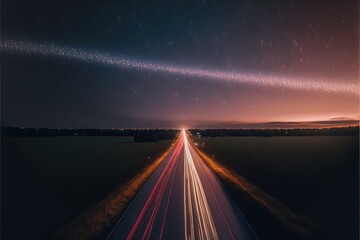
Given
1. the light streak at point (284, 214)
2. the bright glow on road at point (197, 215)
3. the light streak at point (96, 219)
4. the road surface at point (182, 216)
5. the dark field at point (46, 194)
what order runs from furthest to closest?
the dark field at point (46, 194)
the light streak at point (284, 214)
the light streak at point (96, 219)
the road surface at point (182, 216)
the bright glow on road at point (197, 215)

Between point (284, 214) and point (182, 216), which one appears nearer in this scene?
point (182, 216)

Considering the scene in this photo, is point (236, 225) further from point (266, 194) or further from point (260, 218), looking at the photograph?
point (266, 194)

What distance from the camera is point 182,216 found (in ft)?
47.0

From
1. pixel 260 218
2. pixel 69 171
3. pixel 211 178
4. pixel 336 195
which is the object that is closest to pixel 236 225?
pixel 260 218

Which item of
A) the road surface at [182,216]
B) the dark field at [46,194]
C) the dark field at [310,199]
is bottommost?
the dark field at [46,194]

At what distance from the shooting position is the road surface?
12.1 meters

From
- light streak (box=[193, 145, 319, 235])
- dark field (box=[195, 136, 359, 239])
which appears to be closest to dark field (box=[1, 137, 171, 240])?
dark field (box=[195, 136, 359, 239])

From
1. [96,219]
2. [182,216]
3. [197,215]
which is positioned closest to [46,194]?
[96,219]

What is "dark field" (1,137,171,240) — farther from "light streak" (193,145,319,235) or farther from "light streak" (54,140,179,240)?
"light streak" (193,145,319,235)

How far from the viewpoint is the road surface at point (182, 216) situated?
12.1 meters

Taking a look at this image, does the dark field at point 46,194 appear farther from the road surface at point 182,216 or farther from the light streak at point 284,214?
the light streak at point 284,214

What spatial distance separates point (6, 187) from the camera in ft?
83.4

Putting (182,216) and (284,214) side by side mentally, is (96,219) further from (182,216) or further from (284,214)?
(284,214)

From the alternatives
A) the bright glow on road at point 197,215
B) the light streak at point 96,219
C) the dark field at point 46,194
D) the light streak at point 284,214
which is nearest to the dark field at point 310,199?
the light streak at point 284,214
